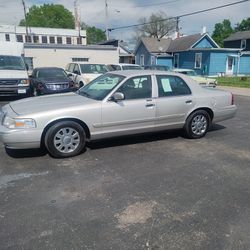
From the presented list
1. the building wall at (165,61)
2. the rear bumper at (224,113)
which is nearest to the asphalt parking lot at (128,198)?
the rear bumper at (224,113)

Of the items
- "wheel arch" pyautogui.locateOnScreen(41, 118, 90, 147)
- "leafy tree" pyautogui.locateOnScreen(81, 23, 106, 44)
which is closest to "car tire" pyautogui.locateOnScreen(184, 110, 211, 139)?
"wheel arch" pyautogui.locateOnScreen(41, 118, 90, 147)

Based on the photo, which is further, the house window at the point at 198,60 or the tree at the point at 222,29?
the tree at the point at 222,29

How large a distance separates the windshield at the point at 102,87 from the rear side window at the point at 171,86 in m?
0.84

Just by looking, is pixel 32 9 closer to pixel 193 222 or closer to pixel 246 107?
pixel 246 107

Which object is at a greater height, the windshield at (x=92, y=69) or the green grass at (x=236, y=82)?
the windshield at (x=92, y=69)

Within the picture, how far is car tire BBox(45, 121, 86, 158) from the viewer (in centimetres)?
491

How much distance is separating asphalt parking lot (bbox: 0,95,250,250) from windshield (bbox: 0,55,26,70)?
8.22 metres

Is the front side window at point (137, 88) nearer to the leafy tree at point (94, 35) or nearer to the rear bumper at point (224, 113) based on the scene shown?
the rear bumper at point (224, 113)

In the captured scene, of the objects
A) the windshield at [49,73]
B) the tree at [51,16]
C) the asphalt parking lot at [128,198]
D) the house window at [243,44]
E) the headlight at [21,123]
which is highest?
the tree at [51,16]

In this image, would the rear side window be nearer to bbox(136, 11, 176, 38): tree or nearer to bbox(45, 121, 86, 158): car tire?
bbox(45, 121, 86, 158): car tire

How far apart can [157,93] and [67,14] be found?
93.5 meters

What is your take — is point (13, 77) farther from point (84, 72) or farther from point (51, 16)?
point (51, 16)

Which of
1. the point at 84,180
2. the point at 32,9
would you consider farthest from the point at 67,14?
the point at 84,180

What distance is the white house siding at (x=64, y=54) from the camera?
23.7 meters
